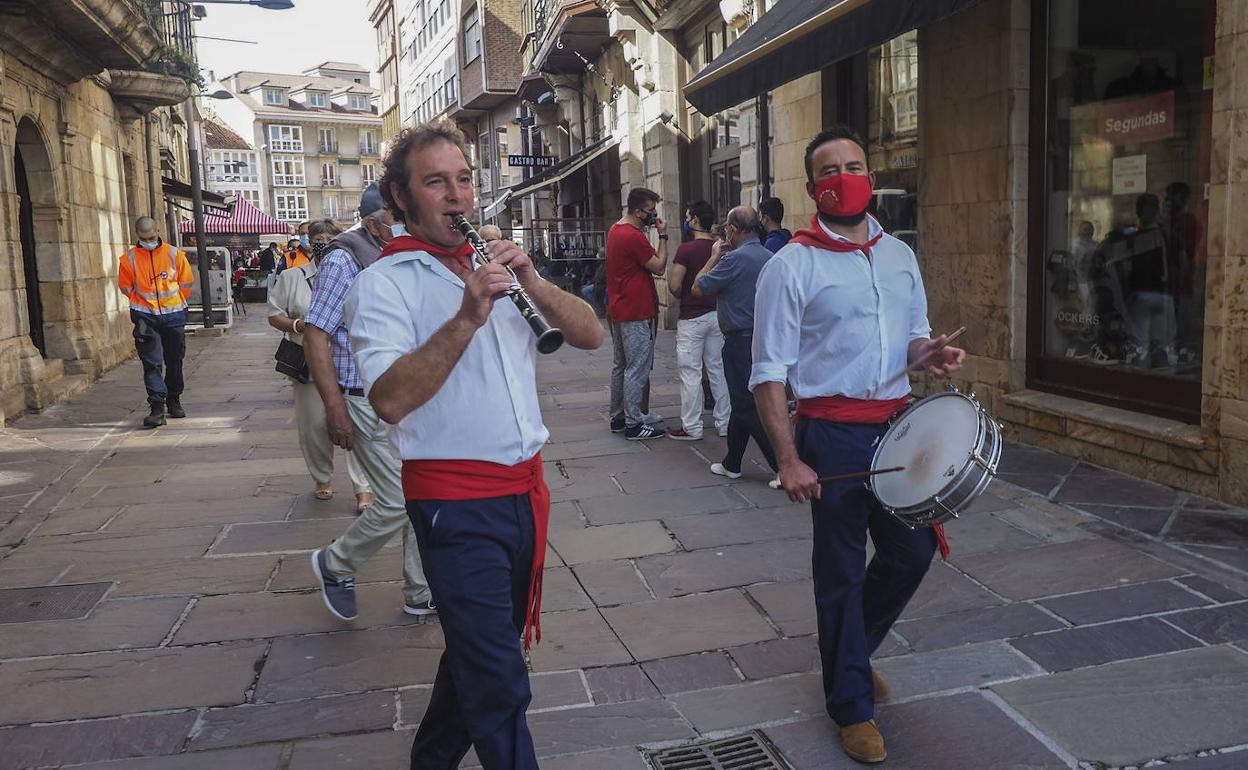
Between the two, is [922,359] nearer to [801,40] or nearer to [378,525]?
[378,525]

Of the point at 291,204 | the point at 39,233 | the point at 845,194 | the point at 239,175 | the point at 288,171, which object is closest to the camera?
the point at 845,194

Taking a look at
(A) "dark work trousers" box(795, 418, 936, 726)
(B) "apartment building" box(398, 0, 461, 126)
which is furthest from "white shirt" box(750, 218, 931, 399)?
(B) "apartment building" box(398, 0, 461, 126)

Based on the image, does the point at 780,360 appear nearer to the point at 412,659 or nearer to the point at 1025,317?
the point at 412,659

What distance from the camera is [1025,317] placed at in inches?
288

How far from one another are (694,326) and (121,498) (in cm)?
409

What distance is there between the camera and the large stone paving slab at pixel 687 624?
4008 mm

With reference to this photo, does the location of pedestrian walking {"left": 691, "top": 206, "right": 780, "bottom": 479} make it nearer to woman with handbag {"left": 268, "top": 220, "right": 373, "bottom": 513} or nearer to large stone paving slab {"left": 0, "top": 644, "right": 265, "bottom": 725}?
woman with handbag {"left": 268, "top": 220, "right": 373, "bottom": 513}

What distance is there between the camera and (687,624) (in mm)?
4219

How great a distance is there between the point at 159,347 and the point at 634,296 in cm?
443

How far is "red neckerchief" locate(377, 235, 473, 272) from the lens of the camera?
8.22 ft

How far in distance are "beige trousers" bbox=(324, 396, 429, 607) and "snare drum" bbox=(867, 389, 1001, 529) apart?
2.03m

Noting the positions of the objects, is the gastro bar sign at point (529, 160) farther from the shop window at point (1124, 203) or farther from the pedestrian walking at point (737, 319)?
the shop window at point (1124, 203)

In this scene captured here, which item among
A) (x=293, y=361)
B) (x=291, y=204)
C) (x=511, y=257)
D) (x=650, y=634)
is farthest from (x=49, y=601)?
(x=291, y=204)

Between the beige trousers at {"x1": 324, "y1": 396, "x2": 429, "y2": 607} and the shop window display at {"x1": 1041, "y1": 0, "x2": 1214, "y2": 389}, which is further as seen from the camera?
the shop window display at {"x1": 1041, "y1": 0, "x2": 1214, "y2": 389}
